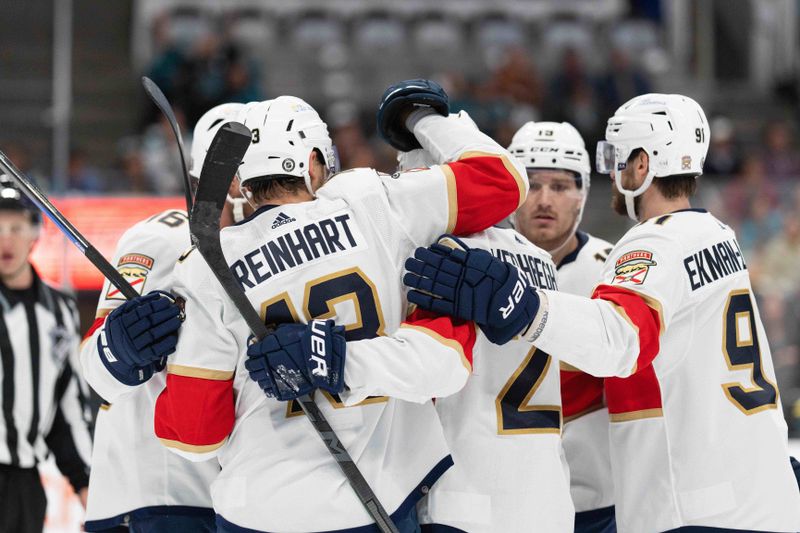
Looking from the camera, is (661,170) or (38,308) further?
(38,308)

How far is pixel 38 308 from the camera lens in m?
3.91

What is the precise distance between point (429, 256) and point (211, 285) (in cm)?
48

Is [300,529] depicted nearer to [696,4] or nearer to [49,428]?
[49,428]

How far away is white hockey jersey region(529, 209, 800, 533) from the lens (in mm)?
2621

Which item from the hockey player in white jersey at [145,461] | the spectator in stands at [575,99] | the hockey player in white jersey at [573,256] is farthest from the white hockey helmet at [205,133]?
the spectator in stands at [575,99]

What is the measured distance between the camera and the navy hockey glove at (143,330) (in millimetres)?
2412

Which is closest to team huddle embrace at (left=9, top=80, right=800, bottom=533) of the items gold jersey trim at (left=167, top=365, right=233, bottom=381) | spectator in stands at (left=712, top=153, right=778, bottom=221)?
gold jersey trim at (left=167, top=365, right=233, bottom=381)

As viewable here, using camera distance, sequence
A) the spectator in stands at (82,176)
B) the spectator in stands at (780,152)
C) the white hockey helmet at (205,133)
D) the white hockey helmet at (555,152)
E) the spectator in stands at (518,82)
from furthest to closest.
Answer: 1. the spectator in stands at (518,82)
2. the spectator in stands at (780,152)
3. the spectator in stands at (82,176)
4. the white hockey helmet at (555,152)
5. the white hockey helmet at (205,133)

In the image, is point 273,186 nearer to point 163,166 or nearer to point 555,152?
point 555,152

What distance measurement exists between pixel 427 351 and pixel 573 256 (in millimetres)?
1162

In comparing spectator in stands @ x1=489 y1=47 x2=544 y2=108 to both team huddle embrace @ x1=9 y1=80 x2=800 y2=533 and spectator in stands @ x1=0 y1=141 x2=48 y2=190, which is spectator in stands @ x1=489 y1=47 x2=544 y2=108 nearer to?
spectator in stands @ x1=0 y1=141 x2=48 y2=190

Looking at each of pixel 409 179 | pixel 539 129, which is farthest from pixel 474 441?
pixel 539 129

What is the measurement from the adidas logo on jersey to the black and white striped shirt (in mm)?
1717

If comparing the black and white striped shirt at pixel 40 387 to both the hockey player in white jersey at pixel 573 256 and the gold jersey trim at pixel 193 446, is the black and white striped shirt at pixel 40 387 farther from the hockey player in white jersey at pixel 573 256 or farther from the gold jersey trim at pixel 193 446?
the hockey player in white jersey at pixel 573 256
